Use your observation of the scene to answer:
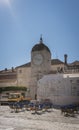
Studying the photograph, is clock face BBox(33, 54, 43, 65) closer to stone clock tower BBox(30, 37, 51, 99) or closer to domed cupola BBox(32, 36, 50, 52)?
stone clock tower BBox(30, 37, 51, 99)

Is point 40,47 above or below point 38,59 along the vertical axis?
above

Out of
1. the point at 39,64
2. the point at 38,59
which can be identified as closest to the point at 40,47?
the point at 38,59

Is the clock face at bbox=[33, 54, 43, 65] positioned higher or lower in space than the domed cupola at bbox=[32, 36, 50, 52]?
lower

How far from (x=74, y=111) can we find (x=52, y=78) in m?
12.9

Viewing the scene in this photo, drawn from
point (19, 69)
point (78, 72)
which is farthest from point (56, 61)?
point (78, 72)

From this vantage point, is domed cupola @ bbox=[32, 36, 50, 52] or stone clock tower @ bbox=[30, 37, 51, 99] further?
domed cupola @ bbox=[32, 36, 50, 52]

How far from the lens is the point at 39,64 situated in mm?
48312

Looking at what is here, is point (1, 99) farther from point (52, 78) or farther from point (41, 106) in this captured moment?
point (41, 106)

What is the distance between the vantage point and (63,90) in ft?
127

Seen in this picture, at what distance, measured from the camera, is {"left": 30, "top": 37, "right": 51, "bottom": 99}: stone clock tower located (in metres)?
48.2

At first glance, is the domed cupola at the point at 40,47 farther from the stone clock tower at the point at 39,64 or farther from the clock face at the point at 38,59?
the clock face at the point at 38,59

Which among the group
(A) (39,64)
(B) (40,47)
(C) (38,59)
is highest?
(B) (40,47)

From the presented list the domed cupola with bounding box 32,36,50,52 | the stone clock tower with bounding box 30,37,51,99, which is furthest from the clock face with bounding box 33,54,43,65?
the domed cupola with bounding box 32,36,50,52

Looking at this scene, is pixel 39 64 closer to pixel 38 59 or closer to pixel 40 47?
pixel 38 59
